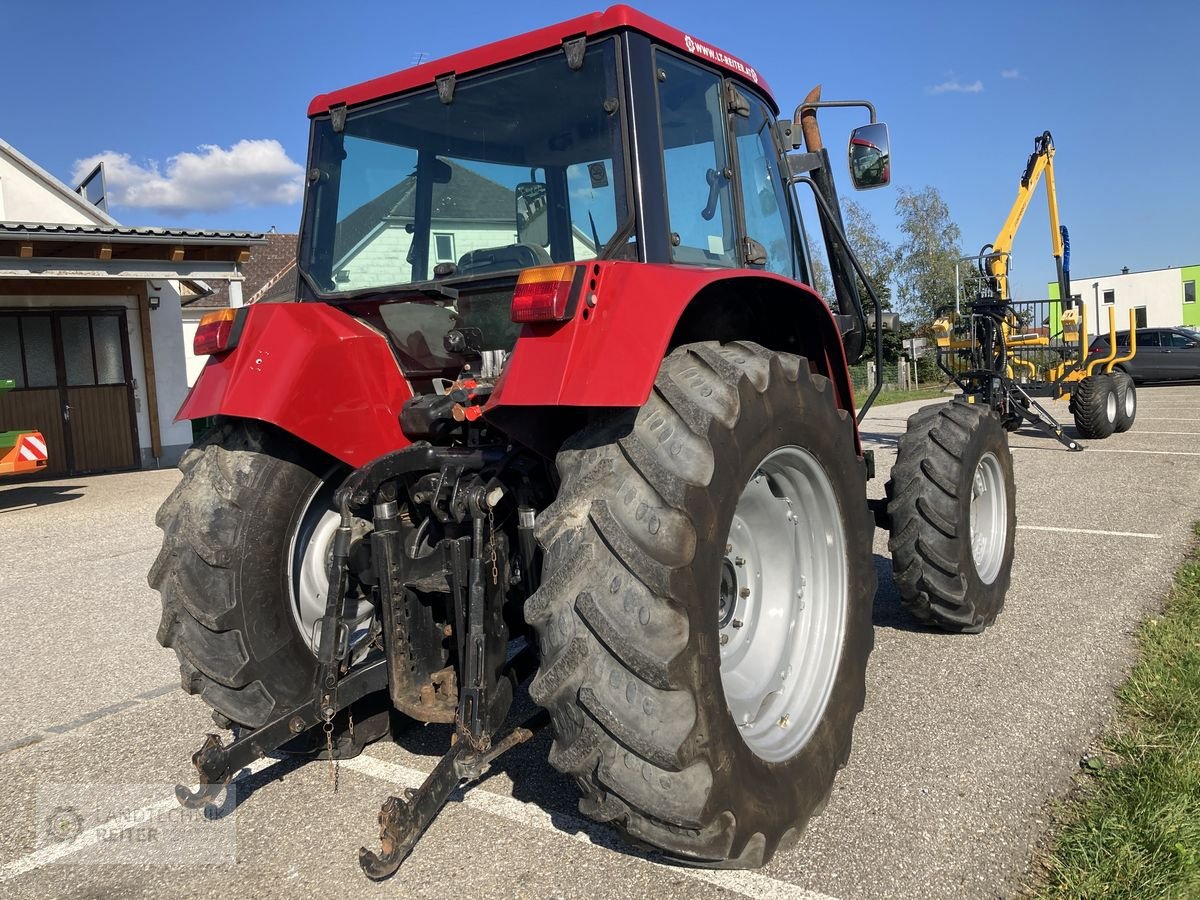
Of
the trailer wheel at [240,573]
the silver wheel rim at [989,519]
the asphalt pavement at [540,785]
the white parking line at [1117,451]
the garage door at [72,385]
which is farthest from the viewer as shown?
the garage door at [72,385]

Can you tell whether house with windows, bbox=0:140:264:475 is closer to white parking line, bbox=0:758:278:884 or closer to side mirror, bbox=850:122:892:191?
white parking line, bbox=0:758:278:884

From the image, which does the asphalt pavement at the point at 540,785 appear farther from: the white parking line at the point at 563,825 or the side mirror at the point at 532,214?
the side mirror at the point at 532,214

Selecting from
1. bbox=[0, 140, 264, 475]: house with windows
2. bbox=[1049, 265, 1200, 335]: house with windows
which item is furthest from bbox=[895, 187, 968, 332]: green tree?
bbox=[0, 140, 264, 475]: house with windows

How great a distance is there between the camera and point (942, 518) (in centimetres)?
418

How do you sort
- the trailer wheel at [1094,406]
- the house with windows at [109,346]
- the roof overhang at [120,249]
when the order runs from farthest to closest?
the trailer wheel at [1094,406] → the house with windows at [109,346] → the roof overhang at [120,249]

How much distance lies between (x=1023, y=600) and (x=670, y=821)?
145 inches

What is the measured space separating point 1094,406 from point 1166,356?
13488 millimetres

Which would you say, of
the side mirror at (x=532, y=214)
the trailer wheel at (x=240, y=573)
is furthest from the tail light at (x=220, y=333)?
the side mirror at (x=532, y=214)

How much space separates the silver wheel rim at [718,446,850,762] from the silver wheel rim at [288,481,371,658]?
4.30 feet

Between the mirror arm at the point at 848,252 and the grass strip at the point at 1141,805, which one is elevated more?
the mirror arm at the point at 848,252

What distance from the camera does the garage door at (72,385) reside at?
1313 cm

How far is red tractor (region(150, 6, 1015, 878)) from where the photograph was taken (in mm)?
2209

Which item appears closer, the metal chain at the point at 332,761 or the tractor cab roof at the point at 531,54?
the tractor cab roof at the point at 531,54

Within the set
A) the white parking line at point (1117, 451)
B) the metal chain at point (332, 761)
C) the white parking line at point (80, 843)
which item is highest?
the metal chain at point (332, 761)
